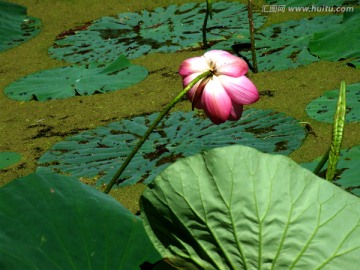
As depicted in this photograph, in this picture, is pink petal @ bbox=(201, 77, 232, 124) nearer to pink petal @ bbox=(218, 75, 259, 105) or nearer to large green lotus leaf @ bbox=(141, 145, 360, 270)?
pink petal @ bbox=(218, 75, 259, 105)

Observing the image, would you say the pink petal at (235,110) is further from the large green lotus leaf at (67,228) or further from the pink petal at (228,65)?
the large green lotus leaf at (67,228)

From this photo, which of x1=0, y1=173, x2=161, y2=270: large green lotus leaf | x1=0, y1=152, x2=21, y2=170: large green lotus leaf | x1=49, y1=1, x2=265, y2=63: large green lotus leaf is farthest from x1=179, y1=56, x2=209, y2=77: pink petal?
x1=49, y1=1, x2=265, y2=63: large green lotus leaf

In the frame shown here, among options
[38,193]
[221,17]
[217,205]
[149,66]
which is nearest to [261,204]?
[217,205]

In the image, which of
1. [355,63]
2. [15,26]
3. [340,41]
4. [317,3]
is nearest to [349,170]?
[355,63]

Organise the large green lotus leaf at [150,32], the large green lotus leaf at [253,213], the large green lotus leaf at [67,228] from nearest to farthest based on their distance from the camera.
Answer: the large green lotus leaf at [253,213]
the large green lotus leaf at [67,228]
the large green lotus leaf at [150,32]

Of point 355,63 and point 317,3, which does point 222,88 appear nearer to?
point 355,63

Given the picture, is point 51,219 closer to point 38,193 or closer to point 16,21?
point 38,193

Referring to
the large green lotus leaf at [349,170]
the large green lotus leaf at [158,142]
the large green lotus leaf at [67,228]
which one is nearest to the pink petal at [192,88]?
the large green lotus leaf at [67,228]
